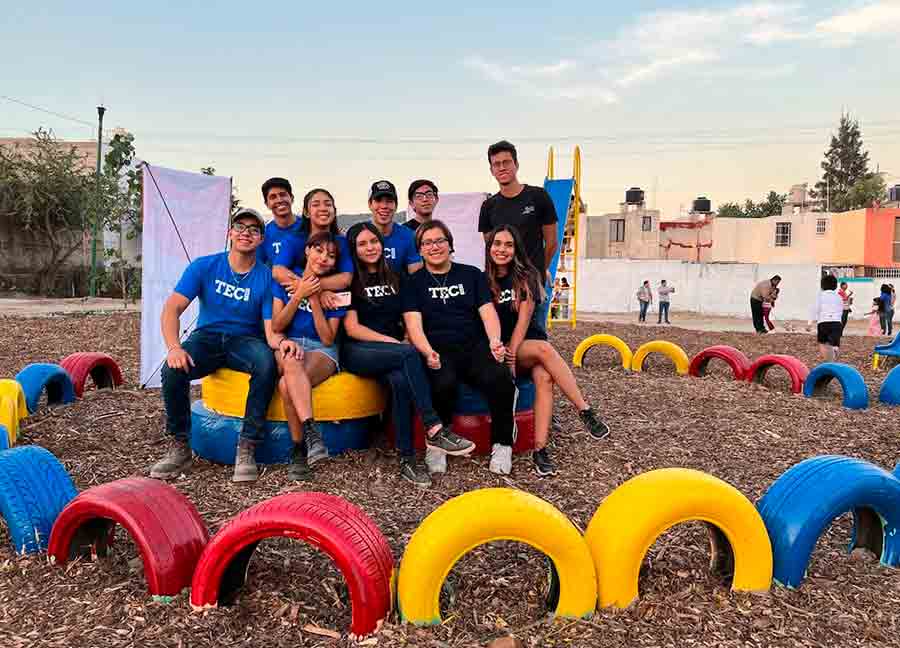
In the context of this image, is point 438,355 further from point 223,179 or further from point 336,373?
point 223,179

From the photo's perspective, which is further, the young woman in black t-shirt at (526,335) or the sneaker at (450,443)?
the young woman in black t-shirt at (526,335)

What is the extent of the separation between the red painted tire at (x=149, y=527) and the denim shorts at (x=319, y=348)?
1.61 metres

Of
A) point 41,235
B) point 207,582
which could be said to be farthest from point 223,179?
point 41,235

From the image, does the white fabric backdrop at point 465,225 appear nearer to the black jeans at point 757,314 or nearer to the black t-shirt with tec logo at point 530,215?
the black t-shirt with tec logo at point 530,215

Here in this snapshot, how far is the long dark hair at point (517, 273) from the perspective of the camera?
187 inches

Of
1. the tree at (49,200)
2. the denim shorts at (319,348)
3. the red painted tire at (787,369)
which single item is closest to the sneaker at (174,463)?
the denim shorts at (319,348)

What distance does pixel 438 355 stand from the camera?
456 cm

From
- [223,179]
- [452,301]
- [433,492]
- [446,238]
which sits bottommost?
[433,492]

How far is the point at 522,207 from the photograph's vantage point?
5.29 meters

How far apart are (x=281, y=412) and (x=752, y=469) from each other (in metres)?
3.24

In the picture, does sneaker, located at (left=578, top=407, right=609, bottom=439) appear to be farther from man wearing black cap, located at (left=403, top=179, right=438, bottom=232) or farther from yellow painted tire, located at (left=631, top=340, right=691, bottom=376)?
yellow painted tire, located at (left=631, top=340, right=691, bottom=376)

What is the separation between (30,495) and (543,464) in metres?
2.82

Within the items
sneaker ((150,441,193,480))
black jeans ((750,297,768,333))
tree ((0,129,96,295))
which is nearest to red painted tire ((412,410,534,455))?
sneaker ((150,441,193,480))

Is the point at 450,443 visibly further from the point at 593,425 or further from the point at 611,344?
the point at 611,344
